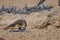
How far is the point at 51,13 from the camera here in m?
5.77

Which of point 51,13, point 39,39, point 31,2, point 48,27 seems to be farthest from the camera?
point 31,2

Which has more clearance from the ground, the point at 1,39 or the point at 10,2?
the point at 1,39

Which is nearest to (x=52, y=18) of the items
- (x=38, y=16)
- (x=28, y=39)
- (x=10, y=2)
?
(x=38, y=16)

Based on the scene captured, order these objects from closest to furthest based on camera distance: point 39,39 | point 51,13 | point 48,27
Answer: point 39,39 < point 48,27 < point 51,13

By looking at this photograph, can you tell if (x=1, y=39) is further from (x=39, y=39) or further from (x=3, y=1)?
(x=3, y=1)

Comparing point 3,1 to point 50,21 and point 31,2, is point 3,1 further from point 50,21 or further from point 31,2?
point 50,21

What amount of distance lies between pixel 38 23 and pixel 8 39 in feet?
5.74

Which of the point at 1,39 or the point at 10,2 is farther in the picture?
the point at 10,2

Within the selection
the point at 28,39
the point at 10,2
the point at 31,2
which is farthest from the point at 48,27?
the point at 10,2

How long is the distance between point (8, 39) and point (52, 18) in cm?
185

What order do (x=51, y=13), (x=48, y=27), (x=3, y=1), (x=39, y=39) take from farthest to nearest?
(x=3, y=1) < (x=51, y=13) < (x=48, y=27) < (x=39, y=39)

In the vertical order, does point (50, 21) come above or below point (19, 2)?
above

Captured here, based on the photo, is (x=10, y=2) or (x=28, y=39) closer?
(x=28, y=39)

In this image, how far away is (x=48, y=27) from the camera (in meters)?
5.38
